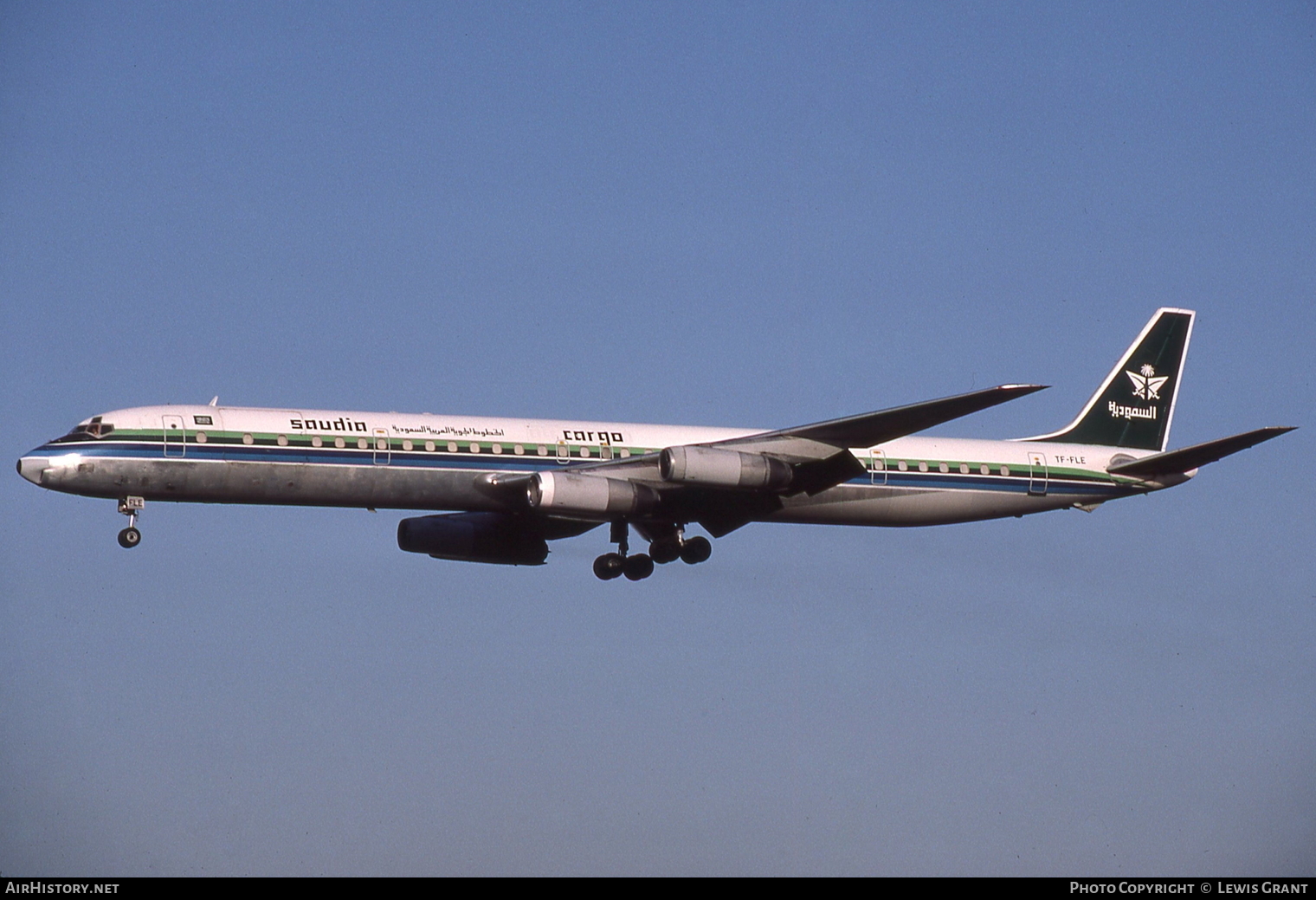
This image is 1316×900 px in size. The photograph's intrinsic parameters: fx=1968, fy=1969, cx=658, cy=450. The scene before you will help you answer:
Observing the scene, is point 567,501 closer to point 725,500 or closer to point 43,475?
point 725,500

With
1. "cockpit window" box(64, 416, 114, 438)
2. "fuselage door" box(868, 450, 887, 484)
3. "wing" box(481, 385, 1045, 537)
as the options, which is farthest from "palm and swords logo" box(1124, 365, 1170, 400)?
"cockpit window" box(64, 416, 114, 438)

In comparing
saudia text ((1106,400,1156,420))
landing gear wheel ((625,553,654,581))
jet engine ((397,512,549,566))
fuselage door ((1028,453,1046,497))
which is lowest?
landing gear wheel ((625,553,654,581))

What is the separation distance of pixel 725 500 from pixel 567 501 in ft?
18.4

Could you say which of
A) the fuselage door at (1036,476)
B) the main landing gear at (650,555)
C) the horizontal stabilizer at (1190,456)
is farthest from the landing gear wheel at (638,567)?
the horizontal stabilizer at (1190,456)

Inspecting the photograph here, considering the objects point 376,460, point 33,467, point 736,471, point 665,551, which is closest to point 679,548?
point 665,551

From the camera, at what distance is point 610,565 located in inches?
2233

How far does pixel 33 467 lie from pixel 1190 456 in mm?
32802

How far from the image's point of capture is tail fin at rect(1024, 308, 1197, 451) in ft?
206

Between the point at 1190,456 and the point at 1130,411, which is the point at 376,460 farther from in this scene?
the point at 1130,411

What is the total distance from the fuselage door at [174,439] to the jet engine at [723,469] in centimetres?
1269

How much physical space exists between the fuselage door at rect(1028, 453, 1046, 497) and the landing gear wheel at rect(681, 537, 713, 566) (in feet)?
33.9

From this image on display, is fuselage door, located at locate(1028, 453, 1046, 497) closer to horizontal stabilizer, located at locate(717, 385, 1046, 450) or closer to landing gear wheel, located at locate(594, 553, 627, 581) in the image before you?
horizontal stabilizer, located at locate(717, 385, 1046, 450)

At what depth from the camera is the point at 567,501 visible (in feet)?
171
